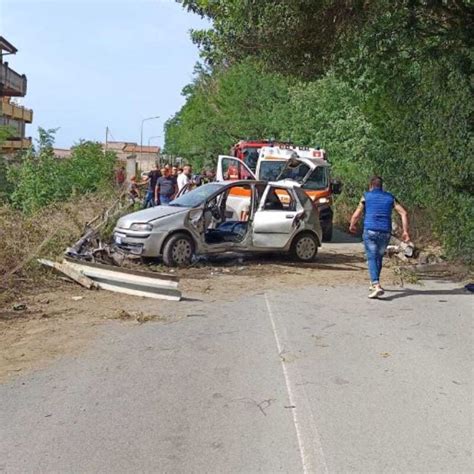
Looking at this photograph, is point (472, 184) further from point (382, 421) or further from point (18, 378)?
point (18, 378)

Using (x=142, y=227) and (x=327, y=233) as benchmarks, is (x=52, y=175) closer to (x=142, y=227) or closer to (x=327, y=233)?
(x=327, y=233)

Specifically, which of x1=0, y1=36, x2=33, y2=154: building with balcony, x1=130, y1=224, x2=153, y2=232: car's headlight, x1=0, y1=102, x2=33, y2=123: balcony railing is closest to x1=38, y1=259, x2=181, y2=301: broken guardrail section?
x1=130, y1=224, x2=153, y2=232: car's headlight

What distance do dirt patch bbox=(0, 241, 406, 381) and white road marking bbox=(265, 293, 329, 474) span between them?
235 centimetres

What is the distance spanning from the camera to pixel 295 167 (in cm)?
1958

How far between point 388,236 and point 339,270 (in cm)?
338

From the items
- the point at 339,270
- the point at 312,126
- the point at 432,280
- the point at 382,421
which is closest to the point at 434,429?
the point at 382,421

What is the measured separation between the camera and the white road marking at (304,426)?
4438mm

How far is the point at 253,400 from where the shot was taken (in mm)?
5648

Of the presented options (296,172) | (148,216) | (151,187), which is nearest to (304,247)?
(148,216)

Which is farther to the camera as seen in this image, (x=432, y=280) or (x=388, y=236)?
(x=432, y=280)

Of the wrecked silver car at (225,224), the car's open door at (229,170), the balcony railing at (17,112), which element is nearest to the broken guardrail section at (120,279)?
the wrecked silver car at (225,224)

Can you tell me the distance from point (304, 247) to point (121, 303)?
213 inches

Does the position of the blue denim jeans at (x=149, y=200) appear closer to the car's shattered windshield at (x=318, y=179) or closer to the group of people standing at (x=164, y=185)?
the group of people standing at (x=164, y=185)

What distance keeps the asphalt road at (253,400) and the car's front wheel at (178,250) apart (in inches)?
140
